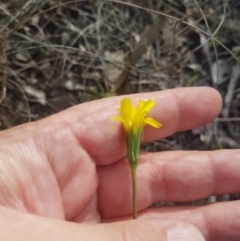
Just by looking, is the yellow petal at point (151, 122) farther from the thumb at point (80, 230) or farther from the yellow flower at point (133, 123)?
the thumb at point (80, 230)

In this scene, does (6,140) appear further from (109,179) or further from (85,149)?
(109,179)

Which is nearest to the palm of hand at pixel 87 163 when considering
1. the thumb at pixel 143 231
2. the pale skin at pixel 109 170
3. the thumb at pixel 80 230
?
the pale skin at pixel 109 170

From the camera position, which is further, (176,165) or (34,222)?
(176,165)

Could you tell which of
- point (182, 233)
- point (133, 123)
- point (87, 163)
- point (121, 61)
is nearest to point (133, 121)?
point (133, 123)

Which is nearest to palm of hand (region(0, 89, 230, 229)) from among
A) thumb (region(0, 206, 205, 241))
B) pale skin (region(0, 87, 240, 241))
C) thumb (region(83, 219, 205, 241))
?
pale skin (region(0, 87, 240, 241))

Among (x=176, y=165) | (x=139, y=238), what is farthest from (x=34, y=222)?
(x=176, y=165)

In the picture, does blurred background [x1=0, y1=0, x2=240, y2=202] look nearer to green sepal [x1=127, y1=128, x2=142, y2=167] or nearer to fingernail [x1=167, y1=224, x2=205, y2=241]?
green sepal [x1=127, y1=128, x2=142, y2=167]

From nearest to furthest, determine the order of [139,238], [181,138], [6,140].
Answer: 1. [139,238]
2. [6,140]
3. [181,138]
